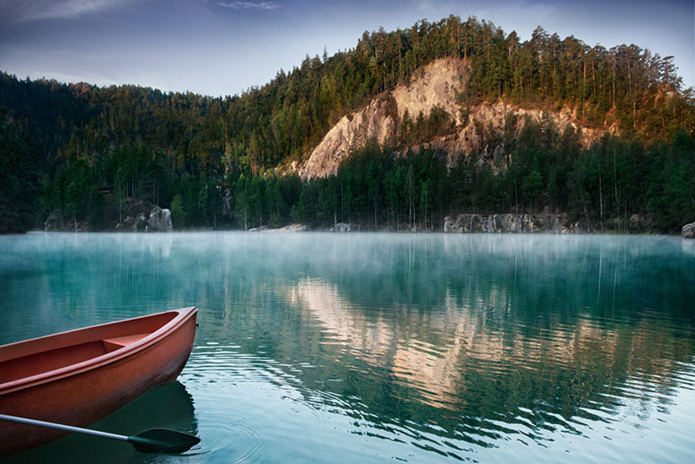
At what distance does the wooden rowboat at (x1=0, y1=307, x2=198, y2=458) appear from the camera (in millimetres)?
6145

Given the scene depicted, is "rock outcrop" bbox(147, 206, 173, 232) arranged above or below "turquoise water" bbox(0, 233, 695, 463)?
Result: above

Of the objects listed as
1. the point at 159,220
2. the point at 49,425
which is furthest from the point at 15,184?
the point at 49,425

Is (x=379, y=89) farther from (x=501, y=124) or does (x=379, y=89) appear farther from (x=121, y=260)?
(x=121, y=260)

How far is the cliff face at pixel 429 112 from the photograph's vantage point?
11925 cm

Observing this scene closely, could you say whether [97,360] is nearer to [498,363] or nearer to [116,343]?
[116,343]

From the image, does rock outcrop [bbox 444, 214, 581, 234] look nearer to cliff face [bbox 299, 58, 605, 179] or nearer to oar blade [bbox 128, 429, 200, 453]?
cliff face [bbox 299, 58, 605, 179]

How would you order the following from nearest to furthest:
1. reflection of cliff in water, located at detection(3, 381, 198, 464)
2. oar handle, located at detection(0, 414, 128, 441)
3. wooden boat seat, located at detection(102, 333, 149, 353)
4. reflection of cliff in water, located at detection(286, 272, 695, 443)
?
1. oar handle, located at detection(0, 414, 128, 441)
2. reflection of cliff in water, located at detection(3, 381, 198, 464)
3. reflection of cliff in water, located at detection(286, 272, 695, 443)
4. wooden boat seat, located at detection(102, 333, 149, 353)

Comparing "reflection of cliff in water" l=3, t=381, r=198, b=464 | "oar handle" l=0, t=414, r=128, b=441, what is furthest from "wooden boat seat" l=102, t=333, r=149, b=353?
"oar handle" l=0, t=414, r=128, b=441

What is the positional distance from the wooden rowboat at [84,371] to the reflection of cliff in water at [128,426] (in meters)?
0.31

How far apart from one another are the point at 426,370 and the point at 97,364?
6684mm

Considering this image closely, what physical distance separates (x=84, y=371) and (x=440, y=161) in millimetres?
121448

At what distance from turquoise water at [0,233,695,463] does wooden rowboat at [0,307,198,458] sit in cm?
56

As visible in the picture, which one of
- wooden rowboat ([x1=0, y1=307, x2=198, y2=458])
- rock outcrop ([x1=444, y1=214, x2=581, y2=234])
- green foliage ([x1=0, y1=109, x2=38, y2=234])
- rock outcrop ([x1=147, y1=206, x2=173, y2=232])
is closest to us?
wooden rowboat ([x1=0, y1=307, x2=198, y2=458])

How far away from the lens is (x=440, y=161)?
123 meters
